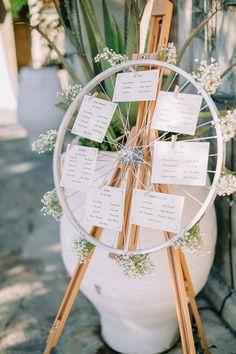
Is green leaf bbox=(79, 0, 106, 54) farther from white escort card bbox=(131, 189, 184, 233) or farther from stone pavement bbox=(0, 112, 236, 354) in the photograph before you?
stone pavement bbox=(0, 112, 236, 354)

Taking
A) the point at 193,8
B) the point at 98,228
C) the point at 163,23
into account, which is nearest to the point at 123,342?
the point at 98,228

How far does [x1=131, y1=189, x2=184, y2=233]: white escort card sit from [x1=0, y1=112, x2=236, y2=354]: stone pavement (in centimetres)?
88

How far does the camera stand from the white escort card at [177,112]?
4.73 feet

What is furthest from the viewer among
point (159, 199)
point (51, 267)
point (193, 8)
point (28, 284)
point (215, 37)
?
point (51, 267)

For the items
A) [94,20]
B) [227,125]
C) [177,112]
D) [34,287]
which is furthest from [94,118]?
[34,287]

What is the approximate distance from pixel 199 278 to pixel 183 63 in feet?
3.83

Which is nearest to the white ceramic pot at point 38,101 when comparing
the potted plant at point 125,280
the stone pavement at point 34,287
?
the stone pavement at point 34,287

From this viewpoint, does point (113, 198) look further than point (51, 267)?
No

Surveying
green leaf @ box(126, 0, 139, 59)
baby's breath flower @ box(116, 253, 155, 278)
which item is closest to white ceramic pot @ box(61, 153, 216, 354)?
baby's breath flower @ box(116, 253, 155, 278)

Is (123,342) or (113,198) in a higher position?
(113,198)

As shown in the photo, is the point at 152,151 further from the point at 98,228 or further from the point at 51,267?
the point at 51,267

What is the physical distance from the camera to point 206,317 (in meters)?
2.30

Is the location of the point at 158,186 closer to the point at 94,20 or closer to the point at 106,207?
the point at 106,207

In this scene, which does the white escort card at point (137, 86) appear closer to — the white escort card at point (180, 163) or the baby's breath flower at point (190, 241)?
the white escort card at point (180, 163)
